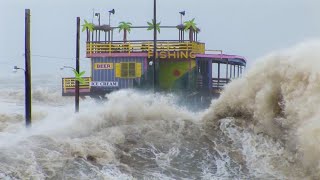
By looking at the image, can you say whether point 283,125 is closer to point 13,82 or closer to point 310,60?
point 310,60

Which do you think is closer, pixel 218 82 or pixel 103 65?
pixel 218 82

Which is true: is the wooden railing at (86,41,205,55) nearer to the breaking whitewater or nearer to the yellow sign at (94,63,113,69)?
the yellow sign at (94,63,113,69)

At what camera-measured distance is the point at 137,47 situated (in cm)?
3078

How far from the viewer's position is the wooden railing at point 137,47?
30.7 m

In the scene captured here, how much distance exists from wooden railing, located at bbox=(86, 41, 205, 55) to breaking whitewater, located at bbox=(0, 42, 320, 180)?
13071 mm

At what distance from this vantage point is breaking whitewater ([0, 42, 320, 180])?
1106cm

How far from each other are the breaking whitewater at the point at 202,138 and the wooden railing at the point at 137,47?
13.1m

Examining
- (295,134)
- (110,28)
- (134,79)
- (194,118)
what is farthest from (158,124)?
(110,28)

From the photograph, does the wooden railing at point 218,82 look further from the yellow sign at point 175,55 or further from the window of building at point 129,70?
the window of building at point 129,70

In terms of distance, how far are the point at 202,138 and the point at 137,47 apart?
17.1m

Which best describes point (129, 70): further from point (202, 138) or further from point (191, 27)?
point (202, 138)

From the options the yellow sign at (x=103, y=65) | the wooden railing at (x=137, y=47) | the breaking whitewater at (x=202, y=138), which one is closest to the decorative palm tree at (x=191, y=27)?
the wooden railing at (x=137, y=47)

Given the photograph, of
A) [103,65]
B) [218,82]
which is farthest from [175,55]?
[103,65]

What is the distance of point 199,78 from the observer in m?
31.0
